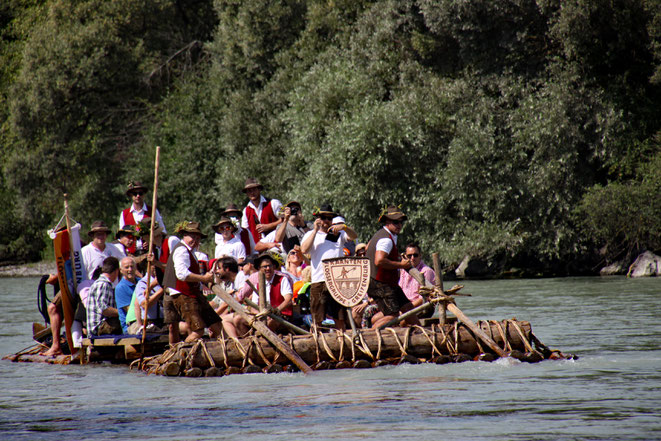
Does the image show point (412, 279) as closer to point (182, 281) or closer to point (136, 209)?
point (182, 281)

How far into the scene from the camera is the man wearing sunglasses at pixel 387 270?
11.4m

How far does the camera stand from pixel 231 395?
9633 mm

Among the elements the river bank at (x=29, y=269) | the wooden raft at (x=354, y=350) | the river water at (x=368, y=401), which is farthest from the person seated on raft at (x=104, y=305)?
the river bank at (x=29, y=269)

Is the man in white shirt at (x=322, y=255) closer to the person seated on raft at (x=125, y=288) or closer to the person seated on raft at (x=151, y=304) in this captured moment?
the person seated on raft at (x=151, y=304)

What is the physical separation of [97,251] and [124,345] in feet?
6.55

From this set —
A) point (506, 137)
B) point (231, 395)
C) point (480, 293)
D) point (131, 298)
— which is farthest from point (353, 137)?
point (231, 395)

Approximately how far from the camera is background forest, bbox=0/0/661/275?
2478 centimetres

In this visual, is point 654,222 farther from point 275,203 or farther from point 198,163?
point 198,163

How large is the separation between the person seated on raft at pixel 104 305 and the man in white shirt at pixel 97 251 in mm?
822

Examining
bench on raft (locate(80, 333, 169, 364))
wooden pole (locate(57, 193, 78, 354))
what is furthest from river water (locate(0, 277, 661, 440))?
wooden pole (locate(57, 193, 78, 354))

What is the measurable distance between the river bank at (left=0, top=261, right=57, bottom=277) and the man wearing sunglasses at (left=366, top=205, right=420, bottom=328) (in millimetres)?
32898

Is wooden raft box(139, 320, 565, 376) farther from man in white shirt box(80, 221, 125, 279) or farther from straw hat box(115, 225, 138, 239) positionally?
straw hat box(115, 225, 138, 239)

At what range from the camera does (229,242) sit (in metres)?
14.1

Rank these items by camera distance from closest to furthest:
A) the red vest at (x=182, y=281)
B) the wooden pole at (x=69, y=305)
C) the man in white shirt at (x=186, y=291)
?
the man in white shirt at (x=186, y=291) → the red vest at (x=182, y=281) → the wooden pole at (x=69, y=305)
